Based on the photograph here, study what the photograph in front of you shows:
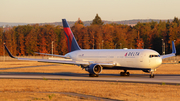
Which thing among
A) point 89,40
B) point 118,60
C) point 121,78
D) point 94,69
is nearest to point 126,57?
point 118,60

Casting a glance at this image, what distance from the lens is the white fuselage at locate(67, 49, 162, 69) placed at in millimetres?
42469

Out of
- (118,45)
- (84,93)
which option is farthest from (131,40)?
(84,93)

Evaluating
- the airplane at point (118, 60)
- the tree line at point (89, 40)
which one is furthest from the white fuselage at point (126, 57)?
the tree line at point (89, 40)

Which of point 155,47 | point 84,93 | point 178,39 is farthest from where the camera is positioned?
point 155,47

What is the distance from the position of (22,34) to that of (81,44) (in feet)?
137

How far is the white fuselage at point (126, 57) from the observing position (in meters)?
42.5

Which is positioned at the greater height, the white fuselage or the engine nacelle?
the white fuselage

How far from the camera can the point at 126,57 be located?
44.5m

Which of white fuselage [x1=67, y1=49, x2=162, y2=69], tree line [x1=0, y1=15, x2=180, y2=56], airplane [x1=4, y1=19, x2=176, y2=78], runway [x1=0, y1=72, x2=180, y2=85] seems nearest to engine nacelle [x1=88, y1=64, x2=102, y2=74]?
airplane [x1=4, y1=19, x2=176, y2=78]

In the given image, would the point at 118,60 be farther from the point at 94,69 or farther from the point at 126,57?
the point at 94,69

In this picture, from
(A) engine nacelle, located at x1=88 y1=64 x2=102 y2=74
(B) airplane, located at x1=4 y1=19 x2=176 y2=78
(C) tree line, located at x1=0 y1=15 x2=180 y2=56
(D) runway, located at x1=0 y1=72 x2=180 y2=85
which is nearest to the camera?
(D) runway, located at x1=0 y1=72 x2=180 y2=85

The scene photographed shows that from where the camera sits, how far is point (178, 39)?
524 feet

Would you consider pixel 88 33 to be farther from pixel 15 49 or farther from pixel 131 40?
pixel 15 49

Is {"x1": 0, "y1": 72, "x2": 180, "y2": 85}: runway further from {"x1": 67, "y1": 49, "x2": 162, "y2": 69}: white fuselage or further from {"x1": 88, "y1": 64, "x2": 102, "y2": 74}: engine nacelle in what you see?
{"x1": 67, "y1": 49, "x2": 162, "y2": 69}: white fuselage
